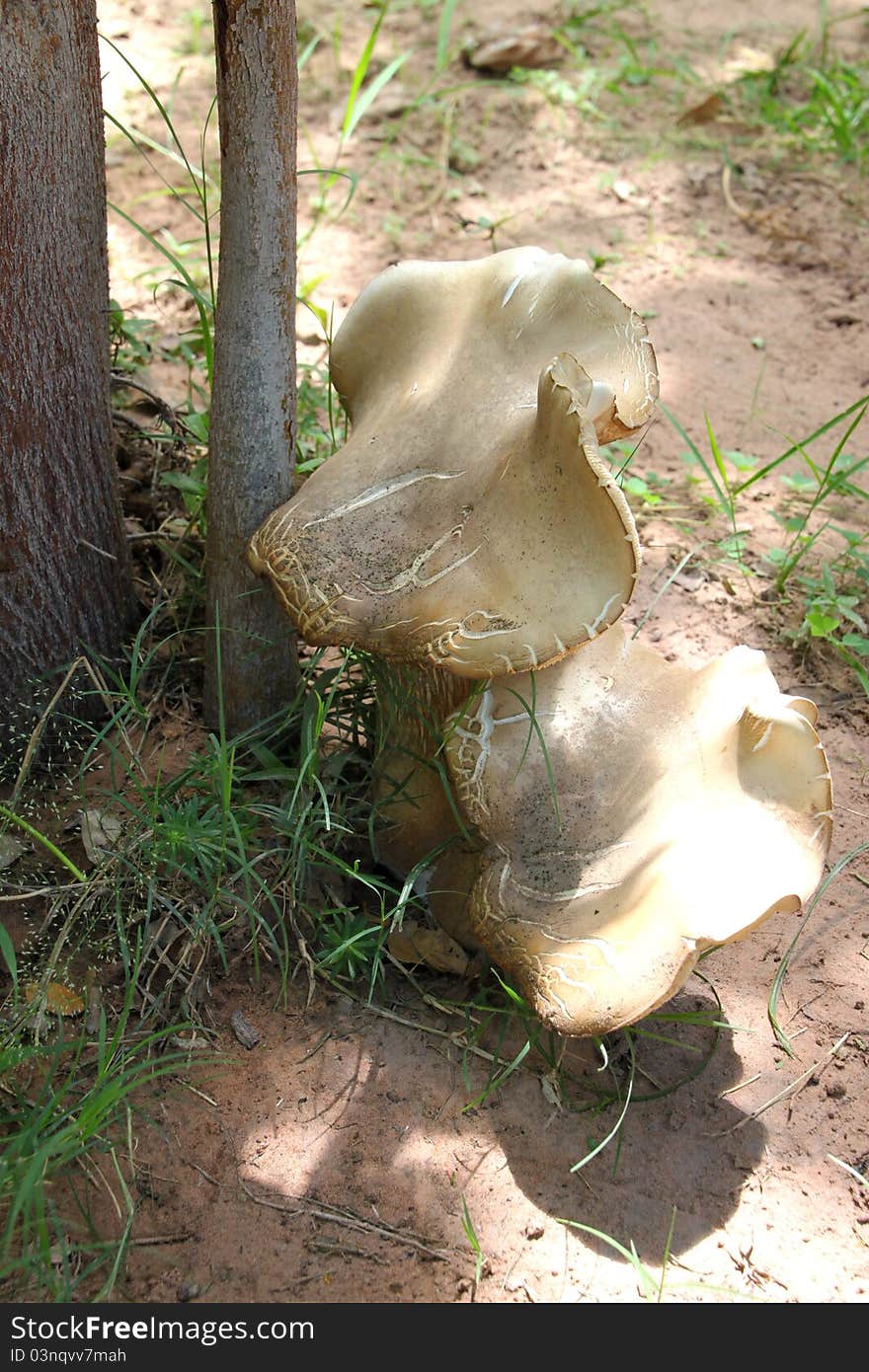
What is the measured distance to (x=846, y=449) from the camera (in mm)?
4234

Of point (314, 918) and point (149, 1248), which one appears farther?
point (314, 918)

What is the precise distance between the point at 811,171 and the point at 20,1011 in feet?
16.7

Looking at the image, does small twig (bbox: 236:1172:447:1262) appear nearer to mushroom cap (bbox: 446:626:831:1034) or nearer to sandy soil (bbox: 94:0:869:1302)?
sandy soil (bbox: 94:0:869:1302)

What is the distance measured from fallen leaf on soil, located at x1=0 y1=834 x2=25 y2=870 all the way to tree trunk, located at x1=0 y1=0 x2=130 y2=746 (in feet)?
1.04

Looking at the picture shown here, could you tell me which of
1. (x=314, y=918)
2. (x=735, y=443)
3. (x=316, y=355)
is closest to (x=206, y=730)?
(x=314, y=918)

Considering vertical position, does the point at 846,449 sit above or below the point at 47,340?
below

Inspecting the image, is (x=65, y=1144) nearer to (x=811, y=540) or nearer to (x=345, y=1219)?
(x=345, y=1219)

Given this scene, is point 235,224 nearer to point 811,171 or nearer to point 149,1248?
point 149,1248

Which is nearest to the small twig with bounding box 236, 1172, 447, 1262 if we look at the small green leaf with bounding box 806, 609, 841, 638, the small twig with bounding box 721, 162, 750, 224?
the small green leaf with bounding box 806, 609, 841, 638

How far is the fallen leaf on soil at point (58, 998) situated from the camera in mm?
2430

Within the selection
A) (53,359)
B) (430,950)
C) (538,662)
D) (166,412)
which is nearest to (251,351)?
(53,359)

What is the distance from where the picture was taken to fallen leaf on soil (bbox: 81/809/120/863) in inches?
103

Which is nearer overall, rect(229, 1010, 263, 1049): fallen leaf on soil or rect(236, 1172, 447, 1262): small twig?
rect(236, 1172, 447, 1262): small twig

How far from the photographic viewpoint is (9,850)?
8.82 feet
